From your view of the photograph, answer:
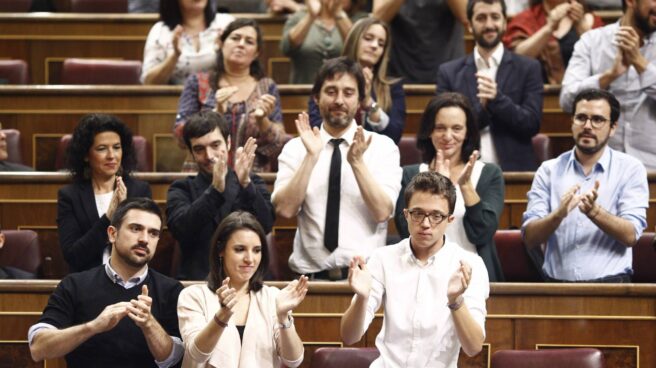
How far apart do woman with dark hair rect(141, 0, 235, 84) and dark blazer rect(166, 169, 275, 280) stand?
104 cm

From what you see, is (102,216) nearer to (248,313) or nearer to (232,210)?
(232,210)

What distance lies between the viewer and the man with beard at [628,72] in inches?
146

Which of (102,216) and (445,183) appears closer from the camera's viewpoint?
(445,183)

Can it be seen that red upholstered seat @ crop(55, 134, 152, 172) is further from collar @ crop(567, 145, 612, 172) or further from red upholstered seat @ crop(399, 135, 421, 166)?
collar @ crop(567, 145, 612, 172)

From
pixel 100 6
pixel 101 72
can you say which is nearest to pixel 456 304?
pixel 101 72

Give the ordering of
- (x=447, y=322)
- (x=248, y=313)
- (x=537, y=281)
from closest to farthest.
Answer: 1. (x=447, y=322)
2. (x=248, y=313)
3. (x=537, y=281)

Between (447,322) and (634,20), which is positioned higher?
(634,20)

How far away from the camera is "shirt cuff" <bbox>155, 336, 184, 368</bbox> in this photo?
269 centimetres

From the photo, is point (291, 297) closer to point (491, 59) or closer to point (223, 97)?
point (223, 97)

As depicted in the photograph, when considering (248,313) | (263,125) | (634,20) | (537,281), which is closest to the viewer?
(248,313)

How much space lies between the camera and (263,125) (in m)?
3.55

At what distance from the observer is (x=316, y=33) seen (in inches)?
165

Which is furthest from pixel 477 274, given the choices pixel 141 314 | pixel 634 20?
pixel 634 20

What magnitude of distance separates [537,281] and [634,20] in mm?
1024
